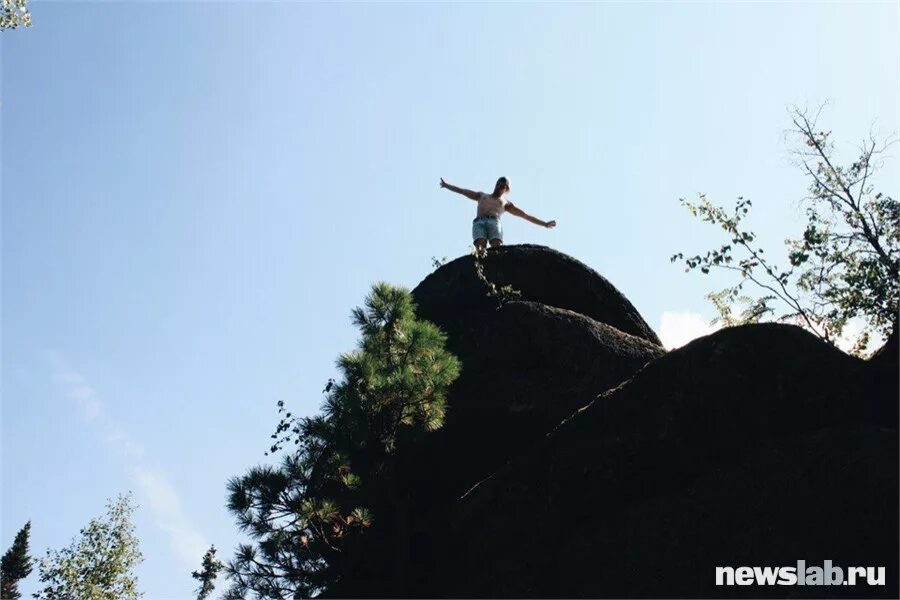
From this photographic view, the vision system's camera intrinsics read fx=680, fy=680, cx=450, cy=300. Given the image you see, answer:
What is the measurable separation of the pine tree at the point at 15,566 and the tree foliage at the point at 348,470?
64.7m

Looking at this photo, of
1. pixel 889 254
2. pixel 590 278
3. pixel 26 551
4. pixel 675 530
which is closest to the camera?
pixel 675 530

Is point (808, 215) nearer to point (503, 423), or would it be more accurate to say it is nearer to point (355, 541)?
point (503, 423)

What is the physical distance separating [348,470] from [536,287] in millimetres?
6733

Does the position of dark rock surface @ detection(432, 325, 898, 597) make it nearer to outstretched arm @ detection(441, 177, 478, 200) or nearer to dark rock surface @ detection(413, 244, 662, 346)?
dark rock surface @ detection(413, 244, 662, 346)

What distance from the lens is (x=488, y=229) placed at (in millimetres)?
17484

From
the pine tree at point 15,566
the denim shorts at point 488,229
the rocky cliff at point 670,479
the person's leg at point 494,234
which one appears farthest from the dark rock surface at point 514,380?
the pine tree at point 15,566

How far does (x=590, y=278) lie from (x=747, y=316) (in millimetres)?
5470

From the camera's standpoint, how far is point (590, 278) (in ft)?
54.3

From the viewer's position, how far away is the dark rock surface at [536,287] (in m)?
16.0

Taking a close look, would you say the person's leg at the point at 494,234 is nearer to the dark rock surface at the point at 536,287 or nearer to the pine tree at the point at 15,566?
the dark rock surface at the point at 536,287

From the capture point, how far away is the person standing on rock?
17469 millimetres

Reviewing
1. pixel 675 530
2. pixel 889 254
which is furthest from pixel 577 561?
pixel 889 254

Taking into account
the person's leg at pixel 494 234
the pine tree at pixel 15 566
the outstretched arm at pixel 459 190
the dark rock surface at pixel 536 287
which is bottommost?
the pine tree at pixel 15 566

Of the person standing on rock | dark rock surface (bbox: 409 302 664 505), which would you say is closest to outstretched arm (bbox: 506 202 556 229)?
the person standing on rock
